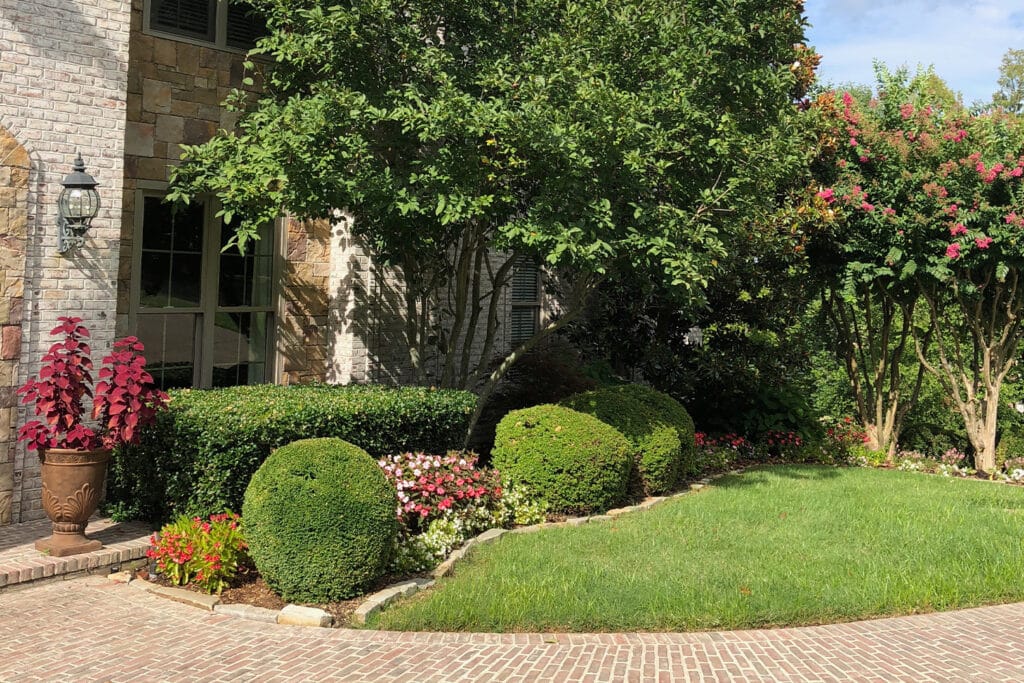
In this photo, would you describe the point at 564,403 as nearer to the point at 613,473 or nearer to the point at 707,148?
the point at 613,473

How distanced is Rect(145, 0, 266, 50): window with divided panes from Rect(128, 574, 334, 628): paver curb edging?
5.87 m

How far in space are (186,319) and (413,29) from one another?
12.9ft

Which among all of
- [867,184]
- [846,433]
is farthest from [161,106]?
[846,433]

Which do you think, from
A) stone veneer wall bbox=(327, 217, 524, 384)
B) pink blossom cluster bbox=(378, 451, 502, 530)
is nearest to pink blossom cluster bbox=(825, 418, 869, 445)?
stone veneer wall bbox=(327, 217, 524, 384)

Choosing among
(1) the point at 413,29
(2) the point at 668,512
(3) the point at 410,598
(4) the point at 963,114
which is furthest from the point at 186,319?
(4) the point at 963,114

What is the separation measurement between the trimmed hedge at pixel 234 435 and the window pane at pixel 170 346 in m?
0.82

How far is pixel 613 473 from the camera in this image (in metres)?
8.77

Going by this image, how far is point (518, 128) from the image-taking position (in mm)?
7707

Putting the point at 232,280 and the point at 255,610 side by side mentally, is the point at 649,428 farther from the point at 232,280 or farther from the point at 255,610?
the point at 255,610

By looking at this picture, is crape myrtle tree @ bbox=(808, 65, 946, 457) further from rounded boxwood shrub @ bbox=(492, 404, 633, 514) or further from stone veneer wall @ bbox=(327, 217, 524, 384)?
stone veneer wall @ bbox=(327, 217, 524, 384)

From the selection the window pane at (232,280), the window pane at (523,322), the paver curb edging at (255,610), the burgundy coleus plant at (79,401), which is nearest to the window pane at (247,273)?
the window pane at (232,280)

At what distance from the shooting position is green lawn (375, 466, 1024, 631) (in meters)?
5.82

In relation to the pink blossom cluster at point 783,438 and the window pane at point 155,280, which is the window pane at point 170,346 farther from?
the pink blossom cluster at point 783,438

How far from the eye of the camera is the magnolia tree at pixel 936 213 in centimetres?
1149
